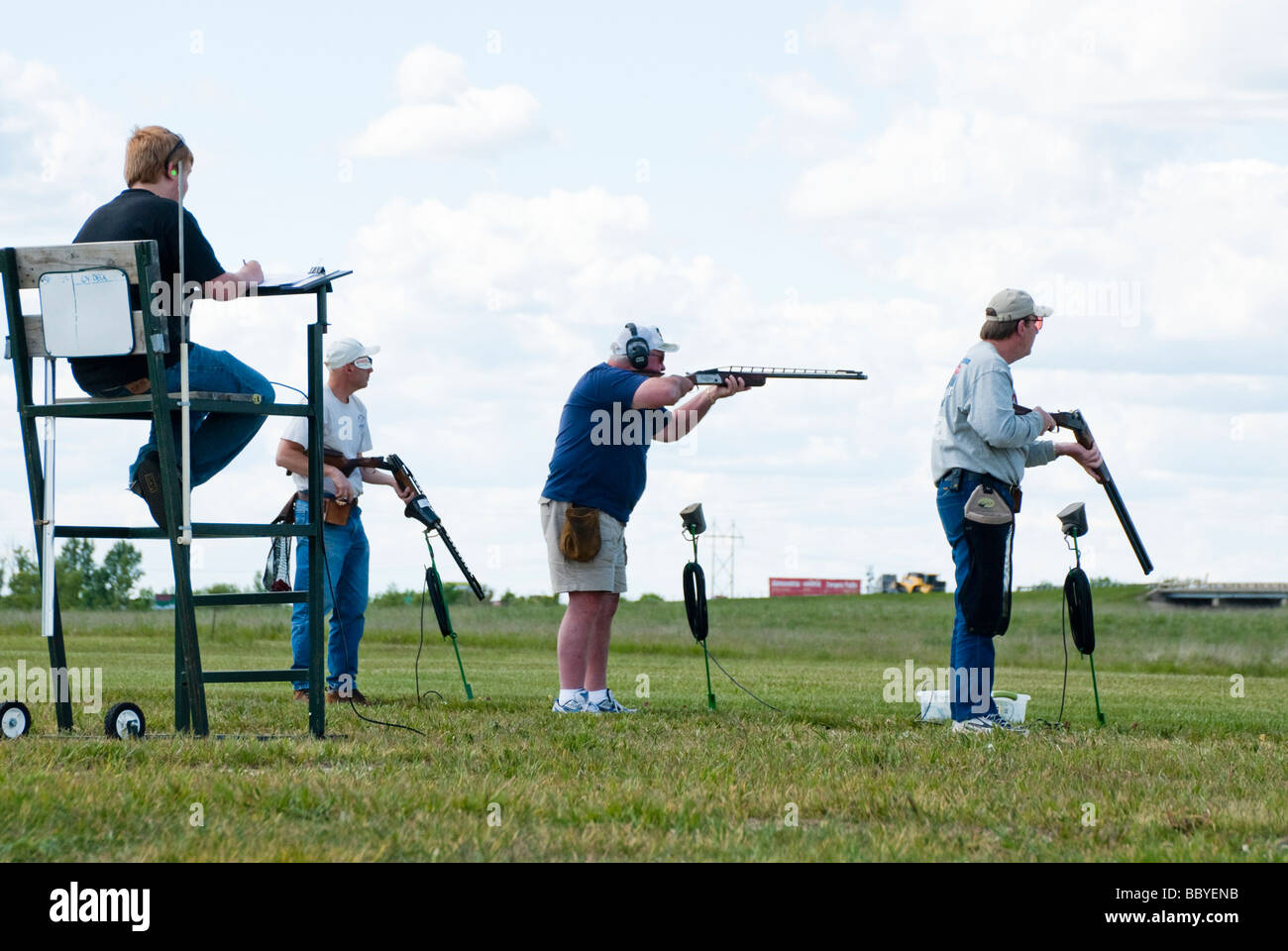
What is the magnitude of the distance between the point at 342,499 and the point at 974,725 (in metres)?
4.01

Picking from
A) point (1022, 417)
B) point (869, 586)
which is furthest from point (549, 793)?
point (869, 586)

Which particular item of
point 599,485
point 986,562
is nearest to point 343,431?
point 599,485

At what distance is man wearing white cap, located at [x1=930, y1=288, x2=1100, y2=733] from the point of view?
748 cm

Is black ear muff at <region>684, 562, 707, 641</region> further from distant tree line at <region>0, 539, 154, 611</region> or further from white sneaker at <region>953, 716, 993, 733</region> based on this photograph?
distant tree line at <region>0, 539, 154, 611</region>

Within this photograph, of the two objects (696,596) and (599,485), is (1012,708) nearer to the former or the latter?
(696,596)

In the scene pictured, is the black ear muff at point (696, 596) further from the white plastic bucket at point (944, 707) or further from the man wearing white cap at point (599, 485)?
the white plastic bucket at point (944, 707)

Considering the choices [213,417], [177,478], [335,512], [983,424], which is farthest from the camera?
[335,512]

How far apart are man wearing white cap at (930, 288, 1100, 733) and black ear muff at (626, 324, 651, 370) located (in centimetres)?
174

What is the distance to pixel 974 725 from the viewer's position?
739 centimetres

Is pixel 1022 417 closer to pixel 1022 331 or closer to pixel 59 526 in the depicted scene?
pixel 1022 331

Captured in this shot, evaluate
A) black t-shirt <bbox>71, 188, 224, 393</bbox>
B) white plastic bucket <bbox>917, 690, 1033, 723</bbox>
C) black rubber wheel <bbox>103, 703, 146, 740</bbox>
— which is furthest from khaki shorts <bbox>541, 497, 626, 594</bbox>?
black t-shirt <bbox>71, 188, 224, 393</bbox>

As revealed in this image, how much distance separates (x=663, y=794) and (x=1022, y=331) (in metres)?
4.12

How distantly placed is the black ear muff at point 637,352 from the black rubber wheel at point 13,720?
3801 millimetres
